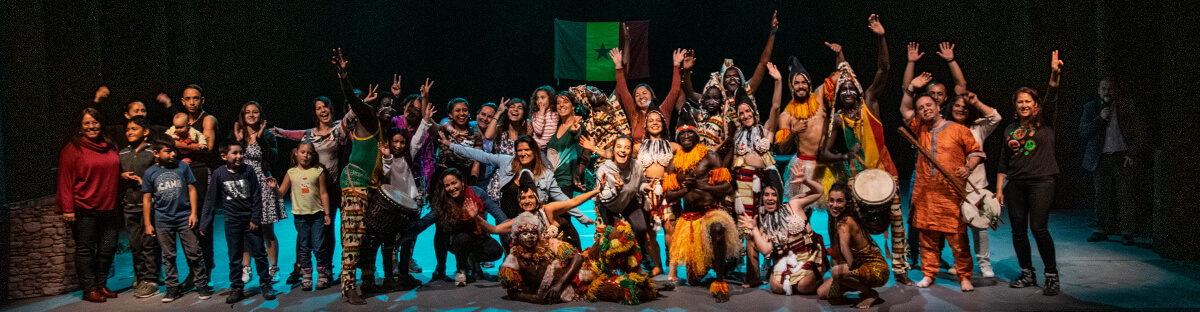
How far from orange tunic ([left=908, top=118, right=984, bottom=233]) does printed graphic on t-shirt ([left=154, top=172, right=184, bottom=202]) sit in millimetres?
5274

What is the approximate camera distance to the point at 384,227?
554 centimetres

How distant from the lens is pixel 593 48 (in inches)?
480

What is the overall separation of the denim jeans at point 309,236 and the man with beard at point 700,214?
2519mm

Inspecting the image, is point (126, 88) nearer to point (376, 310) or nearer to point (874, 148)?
point (376, 310)

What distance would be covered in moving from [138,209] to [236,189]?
2.69ft

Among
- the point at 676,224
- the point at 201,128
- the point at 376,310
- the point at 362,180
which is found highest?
the point at 201,128

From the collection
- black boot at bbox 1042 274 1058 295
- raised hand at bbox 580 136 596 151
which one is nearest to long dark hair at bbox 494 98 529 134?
raised hand at bbox 580 136 596 151

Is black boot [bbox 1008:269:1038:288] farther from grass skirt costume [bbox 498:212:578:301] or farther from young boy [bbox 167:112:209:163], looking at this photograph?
young boy [bbox 167:112:209:163]

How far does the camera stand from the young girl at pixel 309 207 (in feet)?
18.8

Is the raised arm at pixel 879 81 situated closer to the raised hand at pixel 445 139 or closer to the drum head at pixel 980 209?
the drum head at pixel 980 209

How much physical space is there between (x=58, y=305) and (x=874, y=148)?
6.04 metres

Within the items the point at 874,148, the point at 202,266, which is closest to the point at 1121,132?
the point at 874,148

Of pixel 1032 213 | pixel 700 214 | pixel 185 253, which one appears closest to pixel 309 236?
pixel 185 253

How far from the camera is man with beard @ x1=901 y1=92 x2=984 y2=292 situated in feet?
18.5
